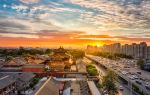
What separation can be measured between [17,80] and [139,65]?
1459 inches

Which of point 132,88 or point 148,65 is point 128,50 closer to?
point 148,65

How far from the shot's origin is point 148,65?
5144 cm

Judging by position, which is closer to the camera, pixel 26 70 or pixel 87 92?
pixel 87 92

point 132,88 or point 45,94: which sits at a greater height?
point 45,94

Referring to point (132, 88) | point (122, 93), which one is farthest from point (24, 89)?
point (132, 88)

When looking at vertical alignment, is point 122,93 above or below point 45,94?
below

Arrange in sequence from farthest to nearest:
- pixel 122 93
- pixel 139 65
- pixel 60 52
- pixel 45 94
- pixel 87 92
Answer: pixel 139 65 → pixel 60 52 → pixel 122 93 → pixel 87 92 → pixel 45 94

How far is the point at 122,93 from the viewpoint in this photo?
25.4 m

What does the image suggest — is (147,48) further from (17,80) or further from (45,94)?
(45,94)

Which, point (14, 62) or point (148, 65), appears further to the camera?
point (148, 65)

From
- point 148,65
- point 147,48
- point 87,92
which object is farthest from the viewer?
point 147,48

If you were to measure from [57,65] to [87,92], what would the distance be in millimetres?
15168

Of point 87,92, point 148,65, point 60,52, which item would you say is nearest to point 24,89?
point 87,92

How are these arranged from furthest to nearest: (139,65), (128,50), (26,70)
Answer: (128,50) < (139,65) < (26,70)
